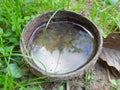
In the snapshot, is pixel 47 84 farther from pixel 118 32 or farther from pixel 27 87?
pixel 118 32

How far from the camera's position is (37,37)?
1.56 meters

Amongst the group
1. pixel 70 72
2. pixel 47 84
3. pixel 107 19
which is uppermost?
pixel 107 19

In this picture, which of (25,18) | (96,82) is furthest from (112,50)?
(25,18)

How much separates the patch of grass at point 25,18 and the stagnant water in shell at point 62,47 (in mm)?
96

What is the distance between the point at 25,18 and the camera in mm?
1603

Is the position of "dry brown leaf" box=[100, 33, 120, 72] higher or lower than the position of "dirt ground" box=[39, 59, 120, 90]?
higher

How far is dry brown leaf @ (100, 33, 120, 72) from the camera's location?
153 centimetres

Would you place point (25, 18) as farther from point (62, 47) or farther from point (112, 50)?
point (112, 50)

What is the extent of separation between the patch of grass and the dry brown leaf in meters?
0.06

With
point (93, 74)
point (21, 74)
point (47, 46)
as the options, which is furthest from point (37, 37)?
point (93, 74)

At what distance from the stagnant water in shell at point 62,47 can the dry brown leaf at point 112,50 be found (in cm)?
10

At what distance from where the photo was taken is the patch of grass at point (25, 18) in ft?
4.82

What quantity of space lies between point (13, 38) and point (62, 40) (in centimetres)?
28

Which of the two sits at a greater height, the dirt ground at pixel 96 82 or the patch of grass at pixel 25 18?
the patch of grass at pixel 25 18
